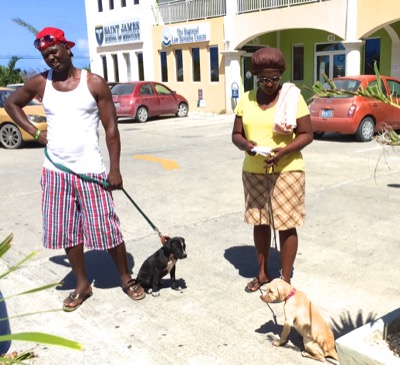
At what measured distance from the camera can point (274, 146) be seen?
11.7ft

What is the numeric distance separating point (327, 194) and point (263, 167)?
11.6 feet

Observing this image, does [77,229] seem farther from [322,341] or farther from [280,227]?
[322,341]

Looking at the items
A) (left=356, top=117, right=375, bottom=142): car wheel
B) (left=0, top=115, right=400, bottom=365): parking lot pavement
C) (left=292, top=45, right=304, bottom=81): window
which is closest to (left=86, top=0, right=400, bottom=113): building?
(left=292, top=45, right=304, bottom=81): window

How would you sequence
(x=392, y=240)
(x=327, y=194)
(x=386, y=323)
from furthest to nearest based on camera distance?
1. (x=327, y=194)
2. (x=392, y=240)
3. (x=386, y=323)

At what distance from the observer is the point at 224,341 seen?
3258mm

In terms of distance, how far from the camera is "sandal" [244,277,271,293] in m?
3.96

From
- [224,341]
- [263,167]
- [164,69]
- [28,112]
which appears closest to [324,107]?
[28,112]

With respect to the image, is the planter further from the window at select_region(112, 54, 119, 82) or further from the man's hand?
the window at select_region(112, 54, 119, 82)

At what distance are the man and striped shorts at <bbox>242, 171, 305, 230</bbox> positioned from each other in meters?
1.05

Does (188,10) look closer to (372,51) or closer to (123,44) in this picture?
(123,44)

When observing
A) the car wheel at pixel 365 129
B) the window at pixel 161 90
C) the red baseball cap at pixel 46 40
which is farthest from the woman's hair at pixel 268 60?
the window at pixel 161 90

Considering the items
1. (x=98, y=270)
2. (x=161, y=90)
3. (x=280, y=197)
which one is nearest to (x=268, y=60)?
(x=280, y=197)

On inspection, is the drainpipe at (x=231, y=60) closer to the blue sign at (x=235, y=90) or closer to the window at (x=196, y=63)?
the blue sign at (x=235, y=90)

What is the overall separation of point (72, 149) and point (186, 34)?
65.7ft
